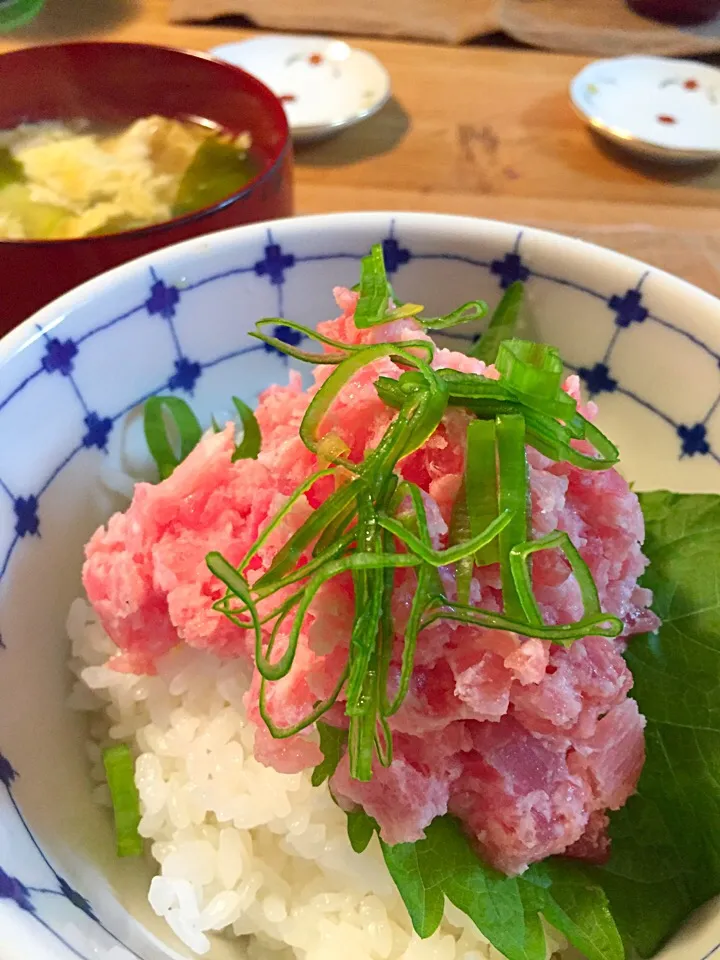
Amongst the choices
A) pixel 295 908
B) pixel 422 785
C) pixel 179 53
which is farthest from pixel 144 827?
pixel 179 53

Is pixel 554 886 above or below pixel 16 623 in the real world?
below

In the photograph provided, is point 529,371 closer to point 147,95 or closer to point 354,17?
point 147,95

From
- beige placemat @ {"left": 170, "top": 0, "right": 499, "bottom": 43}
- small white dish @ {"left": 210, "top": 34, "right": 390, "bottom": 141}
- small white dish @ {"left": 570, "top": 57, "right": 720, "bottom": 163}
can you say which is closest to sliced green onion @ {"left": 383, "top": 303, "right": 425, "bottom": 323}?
small white dish @ {"left": 210, "top": 34, "right": 390, "bottom": 141}

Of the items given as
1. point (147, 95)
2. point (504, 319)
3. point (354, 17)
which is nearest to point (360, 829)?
point (504, 319)

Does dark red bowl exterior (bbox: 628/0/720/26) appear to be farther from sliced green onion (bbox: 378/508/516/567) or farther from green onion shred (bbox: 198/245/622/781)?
sliced green onion (bbox: 378/508/516/567)

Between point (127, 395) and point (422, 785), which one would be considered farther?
point (127, 395)

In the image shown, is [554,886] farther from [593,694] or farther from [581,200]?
[581,200]
